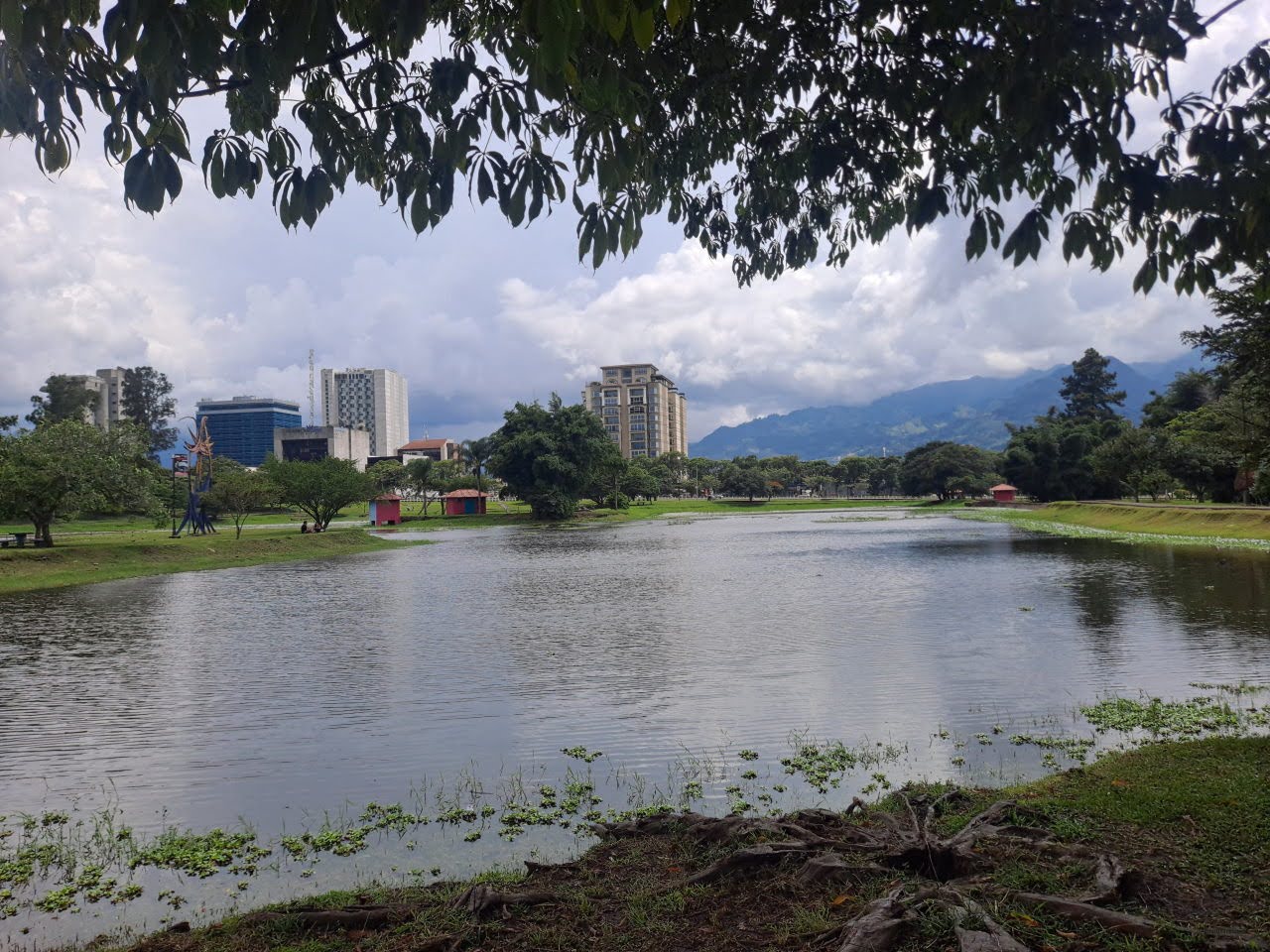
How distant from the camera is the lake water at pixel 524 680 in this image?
24.9 feet

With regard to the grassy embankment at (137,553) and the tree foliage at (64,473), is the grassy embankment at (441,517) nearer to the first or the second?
the grassy embankment at (137,553)

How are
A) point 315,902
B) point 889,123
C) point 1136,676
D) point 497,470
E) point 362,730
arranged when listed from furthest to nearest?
1. point 497,470
2. point 1136,676
3. point 362,730
4. point 889,123
5. point 315,902

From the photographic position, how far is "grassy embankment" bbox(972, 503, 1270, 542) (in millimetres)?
35250

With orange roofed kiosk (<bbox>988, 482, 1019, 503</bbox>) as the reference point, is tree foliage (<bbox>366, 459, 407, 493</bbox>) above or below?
above

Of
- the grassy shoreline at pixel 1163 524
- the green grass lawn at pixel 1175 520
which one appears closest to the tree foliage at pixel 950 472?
the grassy shoreline at pixel 1163 524

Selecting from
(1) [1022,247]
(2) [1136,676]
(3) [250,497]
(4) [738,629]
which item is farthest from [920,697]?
(3) [250,497]

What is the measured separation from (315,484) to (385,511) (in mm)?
19073

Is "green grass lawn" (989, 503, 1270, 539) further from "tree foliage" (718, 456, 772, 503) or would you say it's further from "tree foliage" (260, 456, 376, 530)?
"tree foliage" (718, 456, 772, 503)

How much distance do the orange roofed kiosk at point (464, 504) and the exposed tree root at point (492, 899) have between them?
261ft

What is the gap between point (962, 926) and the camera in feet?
12.0

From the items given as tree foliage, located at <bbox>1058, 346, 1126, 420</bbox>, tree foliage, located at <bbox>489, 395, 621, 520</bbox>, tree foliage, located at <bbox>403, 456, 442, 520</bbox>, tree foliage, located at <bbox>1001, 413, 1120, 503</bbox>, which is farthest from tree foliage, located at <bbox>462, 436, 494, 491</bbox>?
tree foliage, located at <bbox>1058, 346, 1126, 420</bbox>

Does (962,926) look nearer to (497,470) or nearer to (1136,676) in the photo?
(1136,676)

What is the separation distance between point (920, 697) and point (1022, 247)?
728cm

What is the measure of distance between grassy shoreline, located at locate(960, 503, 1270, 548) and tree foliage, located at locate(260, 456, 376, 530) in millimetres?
43454
